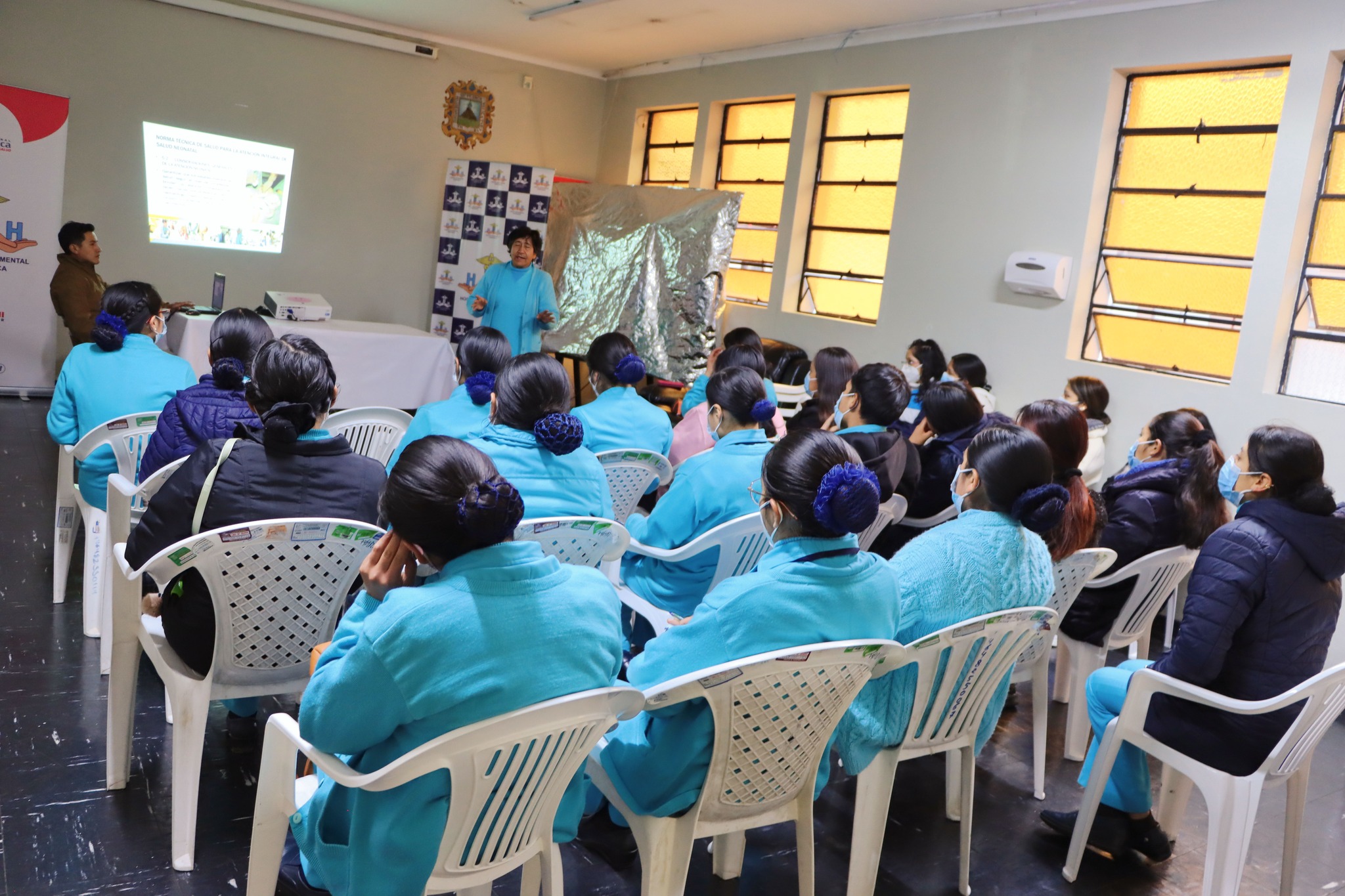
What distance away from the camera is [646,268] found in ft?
23.9

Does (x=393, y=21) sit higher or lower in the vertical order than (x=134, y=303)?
higher

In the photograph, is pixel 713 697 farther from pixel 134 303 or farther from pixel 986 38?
pixel 986 38

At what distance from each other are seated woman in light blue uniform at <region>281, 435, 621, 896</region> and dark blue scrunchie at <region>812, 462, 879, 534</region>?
41 cm

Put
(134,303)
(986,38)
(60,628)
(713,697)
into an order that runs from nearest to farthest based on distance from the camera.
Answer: (713,697)
(60,628)
(134,303)
(986,38)

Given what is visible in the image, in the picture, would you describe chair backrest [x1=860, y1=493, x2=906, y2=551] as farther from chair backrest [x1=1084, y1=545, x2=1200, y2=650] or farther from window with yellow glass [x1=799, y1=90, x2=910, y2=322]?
window with yellow glass [x1=799, y1=90, x2=910, y2=322]

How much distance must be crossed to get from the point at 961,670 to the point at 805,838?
47 cm

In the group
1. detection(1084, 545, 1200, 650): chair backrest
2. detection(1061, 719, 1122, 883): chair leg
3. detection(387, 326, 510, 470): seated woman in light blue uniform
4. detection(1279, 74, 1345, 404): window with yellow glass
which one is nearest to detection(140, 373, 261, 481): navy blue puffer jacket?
detection(387, 326, 510, 470): seated woman in light blue uniform

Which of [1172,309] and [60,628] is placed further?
[1172,309]

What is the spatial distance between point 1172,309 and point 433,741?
4.82 m

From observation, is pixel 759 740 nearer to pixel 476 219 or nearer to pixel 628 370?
pixel 628 370

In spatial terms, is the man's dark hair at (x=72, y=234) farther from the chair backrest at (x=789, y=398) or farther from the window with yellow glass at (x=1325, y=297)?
the window with yellow glass at (x=1325, y=297)

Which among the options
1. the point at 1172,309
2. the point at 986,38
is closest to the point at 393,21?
the point at 986,38

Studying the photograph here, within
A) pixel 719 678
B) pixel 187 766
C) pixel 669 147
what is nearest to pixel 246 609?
pixel 187 766

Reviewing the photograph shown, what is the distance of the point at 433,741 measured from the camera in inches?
50.8
